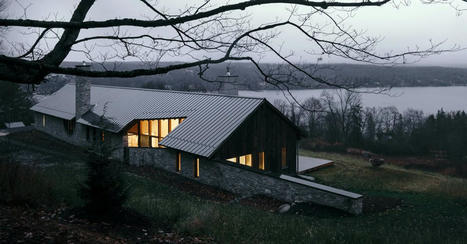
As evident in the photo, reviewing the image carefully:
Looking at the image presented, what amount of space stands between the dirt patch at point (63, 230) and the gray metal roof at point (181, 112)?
6.75m

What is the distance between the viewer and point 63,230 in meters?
7.02

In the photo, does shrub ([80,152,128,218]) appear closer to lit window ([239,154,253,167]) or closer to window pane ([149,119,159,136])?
lit window ([239,154,253,167])

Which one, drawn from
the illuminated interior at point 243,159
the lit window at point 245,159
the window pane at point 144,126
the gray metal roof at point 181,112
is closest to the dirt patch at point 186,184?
the gray metal roof at point 181,112

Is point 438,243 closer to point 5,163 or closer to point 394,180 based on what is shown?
point 5,163

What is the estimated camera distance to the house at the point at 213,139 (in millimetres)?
16984

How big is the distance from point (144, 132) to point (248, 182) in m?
10.8

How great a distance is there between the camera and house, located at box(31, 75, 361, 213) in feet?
55.7

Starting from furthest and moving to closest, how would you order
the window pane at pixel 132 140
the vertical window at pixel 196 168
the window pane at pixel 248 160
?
the window pane at pixel 132 140
the window pane at pixel 248 160
the vertical window at pixel 196 168

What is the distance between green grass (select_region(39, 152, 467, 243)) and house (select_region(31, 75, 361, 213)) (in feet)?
7.10

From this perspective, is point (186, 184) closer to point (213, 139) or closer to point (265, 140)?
point (213, 139)

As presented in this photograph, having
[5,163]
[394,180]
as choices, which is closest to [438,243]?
[5,163]

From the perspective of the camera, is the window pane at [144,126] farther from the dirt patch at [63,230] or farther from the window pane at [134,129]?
the dirt patch at [63,230]

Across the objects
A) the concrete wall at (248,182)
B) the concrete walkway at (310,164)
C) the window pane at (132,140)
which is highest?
the window pane at (132,140)

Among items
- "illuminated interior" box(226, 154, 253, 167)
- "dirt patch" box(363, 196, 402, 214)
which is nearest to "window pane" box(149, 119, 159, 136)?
"illuminated interior" box(226, 154, 253, 167)
